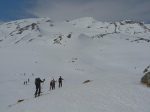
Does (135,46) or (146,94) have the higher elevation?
(146,94)

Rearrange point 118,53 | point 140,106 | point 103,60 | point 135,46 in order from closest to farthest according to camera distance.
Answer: point 140,106 → point 103,60 → point 118,53 → point 135,46

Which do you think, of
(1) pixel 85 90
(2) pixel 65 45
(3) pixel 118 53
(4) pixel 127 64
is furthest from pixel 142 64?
(1) pixel 85 90

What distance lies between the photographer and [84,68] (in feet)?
384

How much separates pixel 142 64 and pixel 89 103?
352ft

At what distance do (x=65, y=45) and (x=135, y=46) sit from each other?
143 ft

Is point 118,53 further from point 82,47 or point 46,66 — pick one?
point 46,66

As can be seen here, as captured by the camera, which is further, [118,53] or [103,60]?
[118,53]

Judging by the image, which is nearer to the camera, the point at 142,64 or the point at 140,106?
the point at 140,106

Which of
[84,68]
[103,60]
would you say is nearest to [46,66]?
[84,68]

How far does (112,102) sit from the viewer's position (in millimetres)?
21266

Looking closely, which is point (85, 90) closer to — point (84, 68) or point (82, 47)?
point (84, 68)

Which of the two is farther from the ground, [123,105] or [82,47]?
[123,105]

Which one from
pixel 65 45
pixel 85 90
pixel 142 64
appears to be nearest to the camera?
pixel 85 90

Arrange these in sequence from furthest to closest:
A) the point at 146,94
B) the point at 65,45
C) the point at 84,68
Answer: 1. the point at 65,45
2. the point at 84,68
3. the point at 146,94
